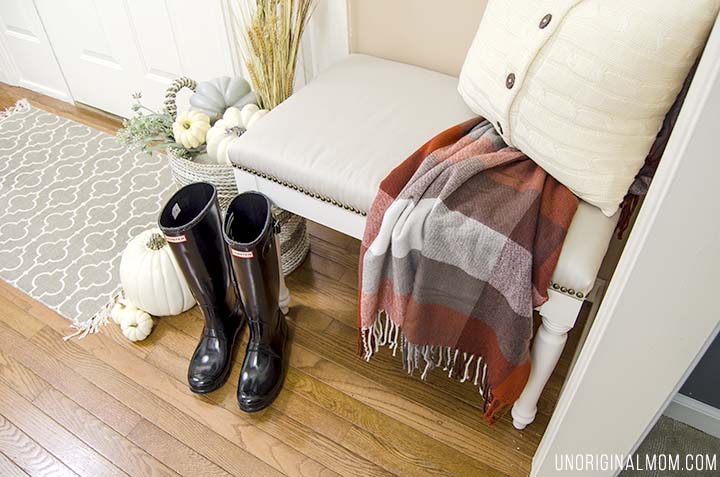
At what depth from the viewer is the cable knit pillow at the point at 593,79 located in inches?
33.2

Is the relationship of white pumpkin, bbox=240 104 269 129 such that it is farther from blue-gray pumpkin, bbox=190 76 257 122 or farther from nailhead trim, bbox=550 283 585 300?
nailhead trim, bbox=550 283 585 300

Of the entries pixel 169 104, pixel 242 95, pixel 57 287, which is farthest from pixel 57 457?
pixel 242 95

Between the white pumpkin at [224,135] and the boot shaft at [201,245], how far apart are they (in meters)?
0.11

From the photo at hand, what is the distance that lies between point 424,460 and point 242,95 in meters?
1.05

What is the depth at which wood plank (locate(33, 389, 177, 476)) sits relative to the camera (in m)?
1.21

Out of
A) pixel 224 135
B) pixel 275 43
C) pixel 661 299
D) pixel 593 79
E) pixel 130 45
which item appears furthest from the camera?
pixel 130 45

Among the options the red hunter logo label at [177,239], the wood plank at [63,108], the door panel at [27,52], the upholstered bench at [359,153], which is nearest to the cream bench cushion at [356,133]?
the upholstered bench at [359,153]

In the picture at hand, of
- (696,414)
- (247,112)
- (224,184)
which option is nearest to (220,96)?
(247,112)

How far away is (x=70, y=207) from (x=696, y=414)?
193 cm

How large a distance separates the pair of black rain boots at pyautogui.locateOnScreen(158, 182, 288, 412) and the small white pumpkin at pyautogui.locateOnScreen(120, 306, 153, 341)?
0.18 meters

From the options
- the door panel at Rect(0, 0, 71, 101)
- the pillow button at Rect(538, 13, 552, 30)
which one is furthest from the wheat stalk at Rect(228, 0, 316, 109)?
the door panel at Rect(0, 0, 71, 101)

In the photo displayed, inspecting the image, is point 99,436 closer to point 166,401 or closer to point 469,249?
point 166,401

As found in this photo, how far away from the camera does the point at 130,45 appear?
2.04 meters

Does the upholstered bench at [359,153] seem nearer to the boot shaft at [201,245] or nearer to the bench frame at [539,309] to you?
the bench frame at [539,309]
